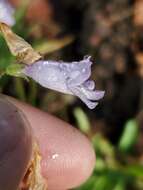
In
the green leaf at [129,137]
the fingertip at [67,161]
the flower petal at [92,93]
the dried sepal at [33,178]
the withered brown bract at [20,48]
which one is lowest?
the green leaf at [129,137]

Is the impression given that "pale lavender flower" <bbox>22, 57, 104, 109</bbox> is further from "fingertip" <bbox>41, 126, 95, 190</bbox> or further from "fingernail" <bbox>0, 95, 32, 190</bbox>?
"fingertip" <bbox>41, 126, 95, 190</bbox>

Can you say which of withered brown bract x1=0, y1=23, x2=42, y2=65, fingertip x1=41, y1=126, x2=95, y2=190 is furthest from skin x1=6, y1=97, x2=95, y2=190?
withered brown bract x1=0, y1=23, x2=42, y2=65

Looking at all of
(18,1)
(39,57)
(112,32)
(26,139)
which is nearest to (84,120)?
(112,32)

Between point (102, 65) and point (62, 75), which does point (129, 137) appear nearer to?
point (102, 65)

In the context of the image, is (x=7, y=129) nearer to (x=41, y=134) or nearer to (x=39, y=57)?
(x=39, y=57)

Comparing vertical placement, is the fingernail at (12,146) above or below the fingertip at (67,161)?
above

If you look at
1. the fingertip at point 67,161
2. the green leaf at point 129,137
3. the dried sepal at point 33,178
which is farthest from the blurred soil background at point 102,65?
the dried sepal at point 33,178

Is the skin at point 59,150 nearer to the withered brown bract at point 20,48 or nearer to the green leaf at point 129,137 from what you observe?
the withered brown bract at point 20,48
